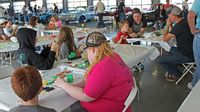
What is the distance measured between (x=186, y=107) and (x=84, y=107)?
866 millimetres

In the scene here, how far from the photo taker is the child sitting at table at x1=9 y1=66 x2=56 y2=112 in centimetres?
160

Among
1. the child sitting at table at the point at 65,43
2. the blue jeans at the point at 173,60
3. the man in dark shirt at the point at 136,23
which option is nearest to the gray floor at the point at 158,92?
the blue jeans at the point at 173,60

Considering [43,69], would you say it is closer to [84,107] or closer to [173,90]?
[84,107]

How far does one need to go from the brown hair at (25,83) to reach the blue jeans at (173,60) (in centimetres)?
305

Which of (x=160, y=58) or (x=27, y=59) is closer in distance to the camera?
(x=27, y=59)

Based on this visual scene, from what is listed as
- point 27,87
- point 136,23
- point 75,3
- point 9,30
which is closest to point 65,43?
point 27,87

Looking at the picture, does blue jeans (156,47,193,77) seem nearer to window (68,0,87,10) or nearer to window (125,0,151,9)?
window (125,0,151,9)

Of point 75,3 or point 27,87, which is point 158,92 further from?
point 75,3

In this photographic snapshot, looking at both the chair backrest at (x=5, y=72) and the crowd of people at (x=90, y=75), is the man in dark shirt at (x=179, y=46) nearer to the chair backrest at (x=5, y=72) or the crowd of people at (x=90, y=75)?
the crowd of people at (x=90, y=75)

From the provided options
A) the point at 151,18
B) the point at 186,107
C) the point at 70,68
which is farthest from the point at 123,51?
the point at 151,18

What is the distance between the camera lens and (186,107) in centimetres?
157

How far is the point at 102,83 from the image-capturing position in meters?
1.91

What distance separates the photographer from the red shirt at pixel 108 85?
1.91 meters

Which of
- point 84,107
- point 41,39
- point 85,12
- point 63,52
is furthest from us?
point 85,12
